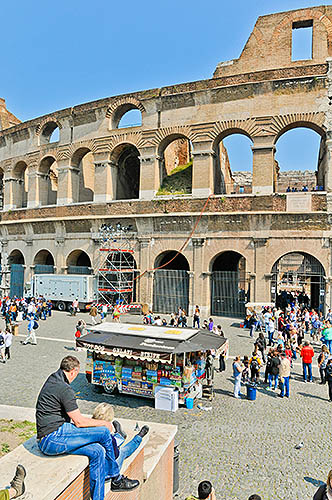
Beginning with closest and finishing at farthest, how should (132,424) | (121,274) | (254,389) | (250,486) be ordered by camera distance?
(132,424) → (250,486) → (254,389) → (121,274)

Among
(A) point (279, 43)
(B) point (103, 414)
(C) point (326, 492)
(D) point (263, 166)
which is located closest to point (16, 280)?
(D) point (263, 166)

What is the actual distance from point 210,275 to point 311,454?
1545 cm

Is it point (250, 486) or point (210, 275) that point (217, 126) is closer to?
point (210, 275)

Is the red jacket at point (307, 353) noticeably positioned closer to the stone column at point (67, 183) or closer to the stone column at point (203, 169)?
the stone column at point (203, 169)

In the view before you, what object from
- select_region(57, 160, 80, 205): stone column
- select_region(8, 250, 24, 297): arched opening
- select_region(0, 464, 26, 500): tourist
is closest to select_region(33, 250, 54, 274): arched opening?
select_region(8, 250, 24, 297): arched opening

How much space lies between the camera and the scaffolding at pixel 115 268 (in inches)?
950

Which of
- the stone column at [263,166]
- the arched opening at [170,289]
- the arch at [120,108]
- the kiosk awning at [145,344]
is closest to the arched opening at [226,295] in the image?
the arched opening at [170,289]

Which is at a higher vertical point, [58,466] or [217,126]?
[217,126]

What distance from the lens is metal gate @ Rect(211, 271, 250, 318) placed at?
22.5 meters

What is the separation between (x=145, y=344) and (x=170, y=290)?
1454 centimetres

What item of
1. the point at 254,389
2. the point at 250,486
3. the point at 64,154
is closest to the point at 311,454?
the point at 250,486

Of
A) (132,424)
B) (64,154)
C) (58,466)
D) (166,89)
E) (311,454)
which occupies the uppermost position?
(166,89)

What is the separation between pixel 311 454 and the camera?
7.19m

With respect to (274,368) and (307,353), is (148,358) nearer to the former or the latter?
(274,368)
